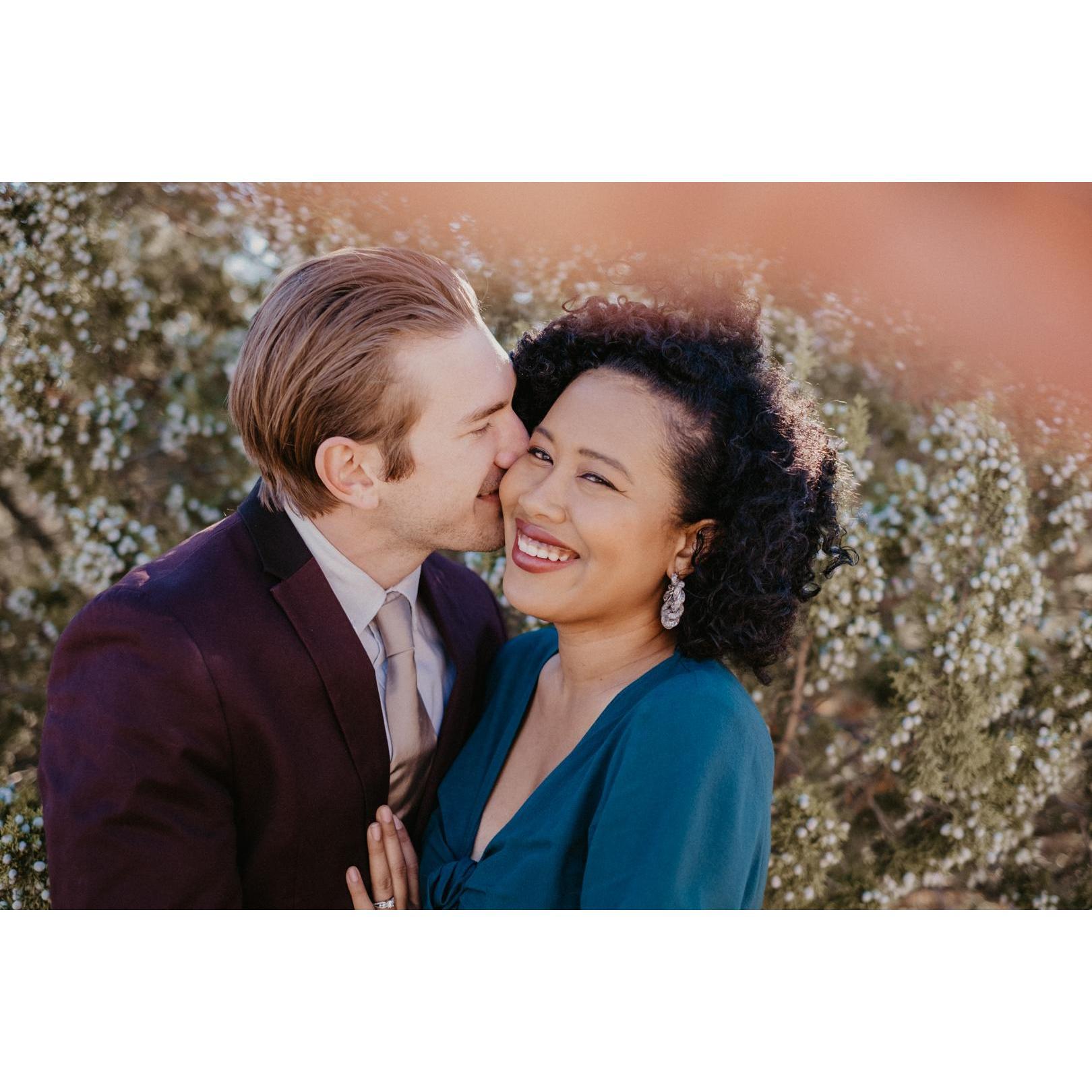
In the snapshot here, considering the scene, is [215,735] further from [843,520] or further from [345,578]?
[843,520]

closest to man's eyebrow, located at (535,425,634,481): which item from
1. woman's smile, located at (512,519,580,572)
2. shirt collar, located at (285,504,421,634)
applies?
woman's smile, located at (512,519,580,572)

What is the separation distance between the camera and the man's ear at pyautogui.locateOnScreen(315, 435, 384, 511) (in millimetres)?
2453

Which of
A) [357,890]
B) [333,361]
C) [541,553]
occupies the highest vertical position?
[333,361]

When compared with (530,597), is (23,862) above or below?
below

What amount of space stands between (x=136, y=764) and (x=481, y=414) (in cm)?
111

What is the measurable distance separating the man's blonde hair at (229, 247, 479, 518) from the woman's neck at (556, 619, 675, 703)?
59 centimetres

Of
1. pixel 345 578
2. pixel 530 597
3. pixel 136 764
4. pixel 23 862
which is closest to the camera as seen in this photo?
pixel 136 764

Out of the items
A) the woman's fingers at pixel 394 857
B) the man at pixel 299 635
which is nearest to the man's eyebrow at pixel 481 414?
the man at pixel 299 635

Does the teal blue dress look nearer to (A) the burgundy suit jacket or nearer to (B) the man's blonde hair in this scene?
(A) the burgundy suit jacket

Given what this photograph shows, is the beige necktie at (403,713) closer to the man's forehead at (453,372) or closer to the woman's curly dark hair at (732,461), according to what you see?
the man's forehead at (453,372)

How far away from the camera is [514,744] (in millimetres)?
2572

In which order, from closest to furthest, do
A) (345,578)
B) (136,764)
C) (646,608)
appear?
(136,764)
(646,608)
(345,578)

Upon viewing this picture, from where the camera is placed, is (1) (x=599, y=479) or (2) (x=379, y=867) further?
(2) (x=379, y=867)

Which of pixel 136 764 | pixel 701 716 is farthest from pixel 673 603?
pixel 136 764
